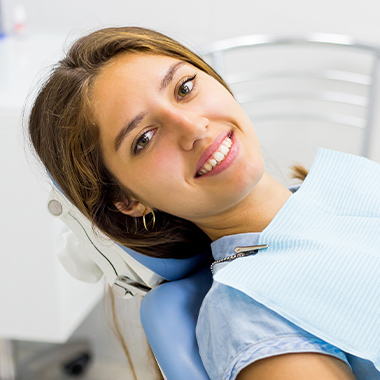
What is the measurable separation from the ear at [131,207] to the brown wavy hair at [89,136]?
0.04 feet

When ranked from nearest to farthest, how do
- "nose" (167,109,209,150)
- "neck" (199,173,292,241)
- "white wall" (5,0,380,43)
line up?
"nose" (167,109,209,150), "neck" (199,173,292,241), "white wall" (5,0,380,43)

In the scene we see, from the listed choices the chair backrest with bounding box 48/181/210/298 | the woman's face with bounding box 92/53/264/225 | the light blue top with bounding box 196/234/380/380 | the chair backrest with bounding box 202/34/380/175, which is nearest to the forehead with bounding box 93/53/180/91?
the woman's face with bounding box 92/53/264/225

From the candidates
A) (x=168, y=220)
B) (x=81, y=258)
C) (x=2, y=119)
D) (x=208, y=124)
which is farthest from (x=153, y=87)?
(x=2, y=119)

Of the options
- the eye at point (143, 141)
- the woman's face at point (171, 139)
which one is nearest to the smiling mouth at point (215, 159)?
the woman's face at point (171, 139)

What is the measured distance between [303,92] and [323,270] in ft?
4.05

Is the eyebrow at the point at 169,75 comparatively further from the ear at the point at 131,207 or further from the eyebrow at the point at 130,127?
the ear at the point at 131,207

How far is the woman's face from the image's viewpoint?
0.93 metres

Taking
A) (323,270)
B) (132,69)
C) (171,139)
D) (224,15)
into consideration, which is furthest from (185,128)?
(224,15)

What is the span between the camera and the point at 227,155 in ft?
3.11

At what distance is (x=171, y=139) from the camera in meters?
0.93

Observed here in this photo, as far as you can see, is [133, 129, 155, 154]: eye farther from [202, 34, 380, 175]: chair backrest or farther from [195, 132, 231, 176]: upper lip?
[202, 34, 380, 175]: chair backrest

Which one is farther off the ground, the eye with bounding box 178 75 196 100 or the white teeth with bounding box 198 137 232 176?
the eye with bounding box 178 75 196 100

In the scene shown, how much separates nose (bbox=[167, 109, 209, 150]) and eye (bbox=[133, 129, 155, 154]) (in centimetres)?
4

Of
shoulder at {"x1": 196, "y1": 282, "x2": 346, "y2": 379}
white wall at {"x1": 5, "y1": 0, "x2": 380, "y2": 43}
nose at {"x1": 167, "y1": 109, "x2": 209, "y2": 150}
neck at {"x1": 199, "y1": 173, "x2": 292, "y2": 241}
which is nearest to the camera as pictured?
shoulder at {"x1": 196, "y1": 282, "x2": 346, "y2": 379}
